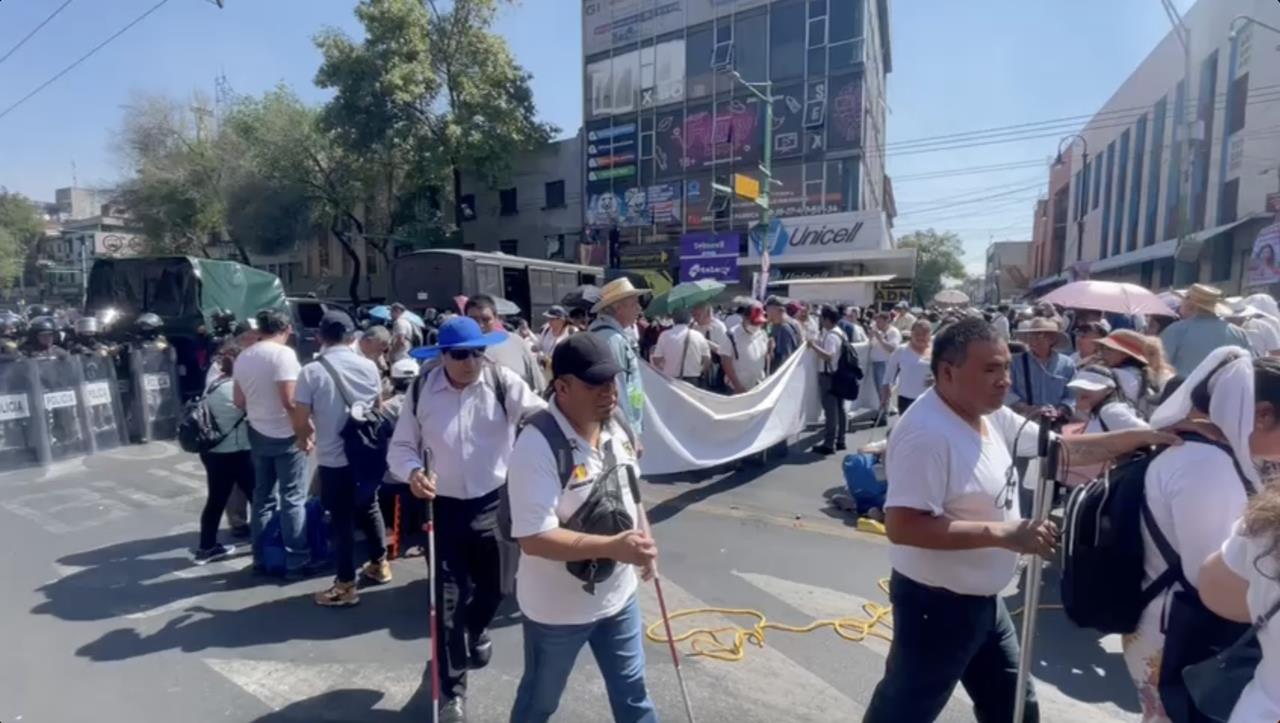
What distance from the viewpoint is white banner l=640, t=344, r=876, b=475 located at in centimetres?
702

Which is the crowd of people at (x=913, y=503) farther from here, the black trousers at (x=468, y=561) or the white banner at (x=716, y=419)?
the white banner at (x=716, y=419)

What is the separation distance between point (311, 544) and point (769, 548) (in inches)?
137

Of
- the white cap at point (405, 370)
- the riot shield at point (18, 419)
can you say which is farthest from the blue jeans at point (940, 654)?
the riot shield at point (18, 419)

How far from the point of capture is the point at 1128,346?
4574 mm

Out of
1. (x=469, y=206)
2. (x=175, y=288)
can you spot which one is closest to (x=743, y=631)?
(x=175, y=288)

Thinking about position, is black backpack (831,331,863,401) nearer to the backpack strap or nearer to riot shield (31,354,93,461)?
the backpack strap

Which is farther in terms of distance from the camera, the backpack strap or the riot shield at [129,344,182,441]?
the riot shield at [129,344,182,441]

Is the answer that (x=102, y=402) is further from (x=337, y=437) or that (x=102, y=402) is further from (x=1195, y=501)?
(x=1195, y=501)

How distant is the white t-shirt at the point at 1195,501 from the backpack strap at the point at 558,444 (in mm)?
1678

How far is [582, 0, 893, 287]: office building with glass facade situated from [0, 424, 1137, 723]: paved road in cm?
2115

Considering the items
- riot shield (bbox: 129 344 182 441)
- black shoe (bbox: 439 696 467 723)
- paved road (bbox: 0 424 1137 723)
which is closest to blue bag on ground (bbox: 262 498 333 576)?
paved road (bbox: 0 424 1137 723)

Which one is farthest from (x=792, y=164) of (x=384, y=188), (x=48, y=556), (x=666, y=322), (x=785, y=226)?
(x=48, y=556)

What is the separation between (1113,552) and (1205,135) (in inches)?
1067

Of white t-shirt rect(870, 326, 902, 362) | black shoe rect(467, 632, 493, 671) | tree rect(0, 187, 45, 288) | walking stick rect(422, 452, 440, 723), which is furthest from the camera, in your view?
tree rect(0, 187, 45, 288)
